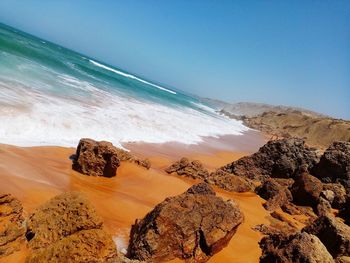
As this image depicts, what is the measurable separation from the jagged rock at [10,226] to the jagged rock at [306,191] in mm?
6662

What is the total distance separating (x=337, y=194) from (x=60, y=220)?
7.41 m

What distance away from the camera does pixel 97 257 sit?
151 inches

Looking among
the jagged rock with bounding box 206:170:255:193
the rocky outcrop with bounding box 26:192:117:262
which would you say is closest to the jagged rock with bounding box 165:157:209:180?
the jagged rock with bounding box 206:170:255:193

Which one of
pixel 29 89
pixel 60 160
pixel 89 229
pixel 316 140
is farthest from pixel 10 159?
pixel 316 140

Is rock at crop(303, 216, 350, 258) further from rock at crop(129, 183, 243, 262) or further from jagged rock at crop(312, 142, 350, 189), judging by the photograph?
jagged rock at crop(312, 142, 350, 189)

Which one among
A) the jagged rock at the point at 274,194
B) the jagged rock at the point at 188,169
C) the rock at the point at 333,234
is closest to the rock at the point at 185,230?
the rock at the point at 333,234

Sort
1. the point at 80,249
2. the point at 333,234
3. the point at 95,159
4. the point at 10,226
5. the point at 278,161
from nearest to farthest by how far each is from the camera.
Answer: the point at 80,249
the point at 10,226
the point at 333,234
the point at 95,159
the point at 278,161

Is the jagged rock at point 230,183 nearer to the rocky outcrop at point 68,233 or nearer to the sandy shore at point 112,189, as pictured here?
the sandy shore at point 112,189

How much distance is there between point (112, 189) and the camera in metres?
6.65

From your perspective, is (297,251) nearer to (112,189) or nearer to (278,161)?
(112,189)

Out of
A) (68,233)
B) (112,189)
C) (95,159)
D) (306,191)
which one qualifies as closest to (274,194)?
(306,191)

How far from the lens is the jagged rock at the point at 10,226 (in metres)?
3.77

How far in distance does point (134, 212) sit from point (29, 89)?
9.57 meters

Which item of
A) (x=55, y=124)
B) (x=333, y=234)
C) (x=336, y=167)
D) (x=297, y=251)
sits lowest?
(x=55, y=124)
